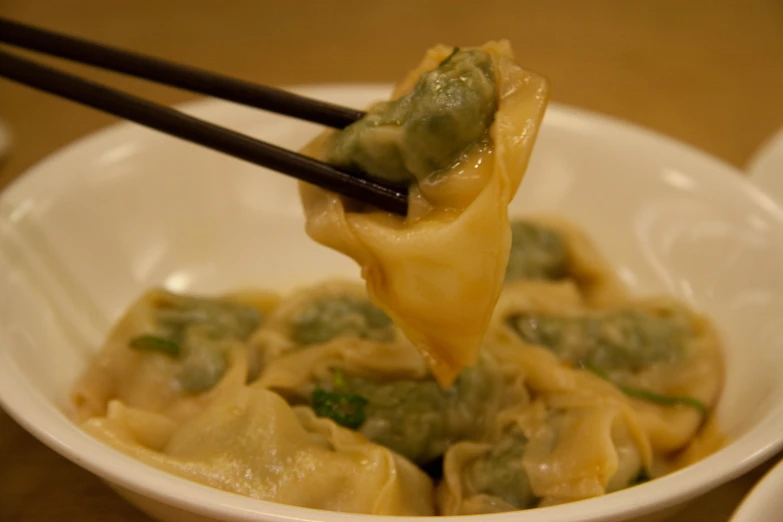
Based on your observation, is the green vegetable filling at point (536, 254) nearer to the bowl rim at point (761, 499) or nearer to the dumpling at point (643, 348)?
the dumpling at point (643, 348)

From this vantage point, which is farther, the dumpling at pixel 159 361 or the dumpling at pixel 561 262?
the dumpling at pixel 561 262

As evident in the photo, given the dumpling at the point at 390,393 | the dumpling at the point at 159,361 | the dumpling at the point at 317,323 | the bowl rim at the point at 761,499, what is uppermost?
the bowl rim at the point at 761,499

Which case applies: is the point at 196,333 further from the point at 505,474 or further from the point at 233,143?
the point at 505,474

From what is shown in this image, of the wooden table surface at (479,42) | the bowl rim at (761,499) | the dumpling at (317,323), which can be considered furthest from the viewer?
the wooden table surface at (479,42)

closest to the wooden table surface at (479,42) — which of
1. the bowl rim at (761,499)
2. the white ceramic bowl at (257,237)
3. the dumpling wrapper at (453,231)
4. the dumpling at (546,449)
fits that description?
the white ceramic bowl at (257,237)

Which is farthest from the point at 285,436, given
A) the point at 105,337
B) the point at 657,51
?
the point at 657,51

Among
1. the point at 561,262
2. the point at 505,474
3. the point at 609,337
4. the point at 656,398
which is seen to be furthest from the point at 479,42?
the point at 505,474
